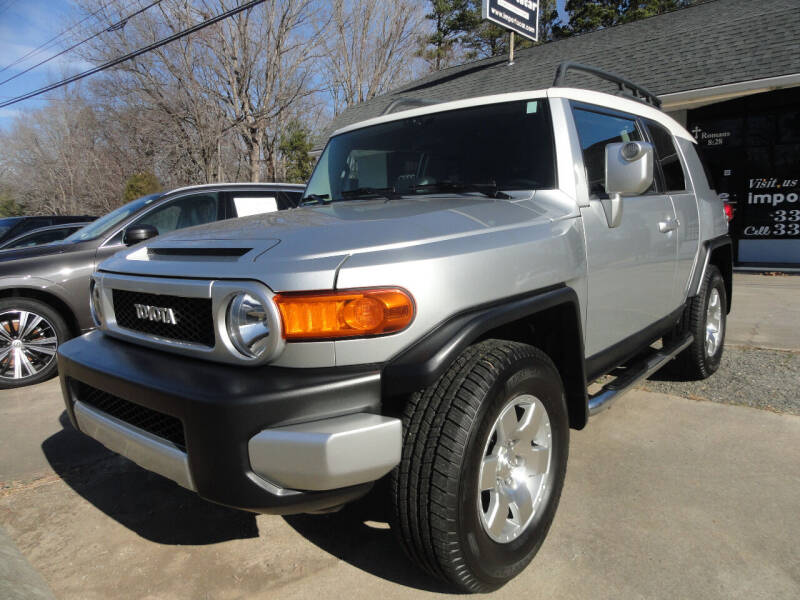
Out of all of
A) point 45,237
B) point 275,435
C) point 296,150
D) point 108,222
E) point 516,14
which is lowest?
point 275,435

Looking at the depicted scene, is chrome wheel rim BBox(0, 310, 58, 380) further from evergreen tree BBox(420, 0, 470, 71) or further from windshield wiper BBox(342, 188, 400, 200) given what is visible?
evergreen tree BBox(420, 0, 470, 71)

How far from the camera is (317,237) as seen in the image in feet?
6.02

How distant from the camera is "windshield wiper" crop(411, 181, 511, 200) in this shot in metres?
2.51

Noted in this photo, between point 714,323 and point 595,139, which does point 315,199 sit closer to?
point 595,139

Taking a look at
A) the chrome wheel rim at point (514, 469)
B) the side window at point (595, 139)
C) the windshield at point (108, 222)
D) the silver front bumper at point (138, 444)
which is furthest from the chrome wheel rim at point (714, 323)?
the windshield at point (108, 222)

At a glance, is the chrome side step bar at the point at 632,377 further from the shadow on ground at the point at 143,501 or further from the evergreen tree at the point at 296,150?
the evergreen tree at the point at 296,150

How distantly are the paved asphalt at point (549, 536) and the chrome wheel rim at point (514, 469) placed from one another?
24 centimetres

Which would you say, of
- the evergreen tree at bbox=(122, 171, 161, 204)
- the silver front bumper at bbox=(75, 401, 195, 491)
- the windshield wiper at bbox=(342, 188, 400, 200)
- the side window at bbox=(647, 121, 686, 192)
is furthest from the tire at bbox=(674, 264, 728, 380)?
the evergreen tree at bbox=(122, 171, 161, 204)

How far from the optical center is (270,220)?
2.40 metres

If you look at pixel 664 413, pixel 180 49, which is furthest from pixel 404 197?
pixel 180 49

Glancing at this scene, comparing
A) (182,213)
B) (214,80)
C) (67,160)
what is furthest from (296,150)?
(182,213)

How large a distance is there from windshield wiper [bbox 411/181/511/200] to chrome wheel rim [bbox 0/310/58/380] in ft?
12.5

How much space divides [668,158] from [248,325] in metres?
3.24

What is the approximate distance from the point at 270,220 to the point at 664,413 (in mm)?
2827
